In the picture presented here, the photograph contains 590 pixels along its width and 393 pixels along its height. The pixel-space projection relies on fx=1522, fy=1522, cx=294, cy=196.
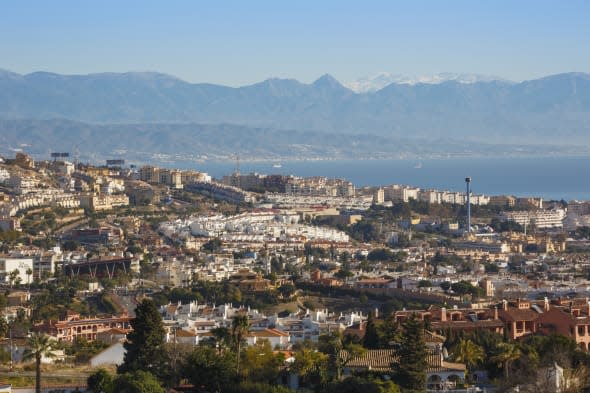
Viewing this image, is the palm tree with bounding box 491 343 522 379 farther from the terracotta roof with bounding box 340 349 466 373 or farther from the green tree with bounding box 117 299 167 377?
the green tree with bounding box 117 299 167 377

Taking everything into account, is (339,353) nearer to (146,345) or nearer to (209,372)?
(209,372)

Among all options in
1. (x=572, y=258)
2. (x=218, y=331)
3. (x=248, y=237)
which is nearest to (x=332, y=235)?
(x=248, y=237)

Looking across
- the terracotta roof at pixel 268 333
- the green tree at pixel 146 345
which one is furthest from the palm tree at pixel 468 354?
the terracotta roof at pixel 268 333

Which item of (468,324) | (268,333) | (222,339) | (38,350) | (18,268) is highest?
(38,350)

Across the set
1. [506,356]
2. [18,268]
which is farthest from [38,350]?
[18,268]

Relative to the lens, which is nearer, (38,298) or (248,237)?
(38,298)

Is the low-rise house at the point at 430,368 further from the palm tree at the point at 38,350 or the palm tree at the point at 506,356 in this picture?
the palm tree at the point at 38,350

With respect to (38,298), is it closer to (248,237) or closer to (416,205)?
(248,237)
